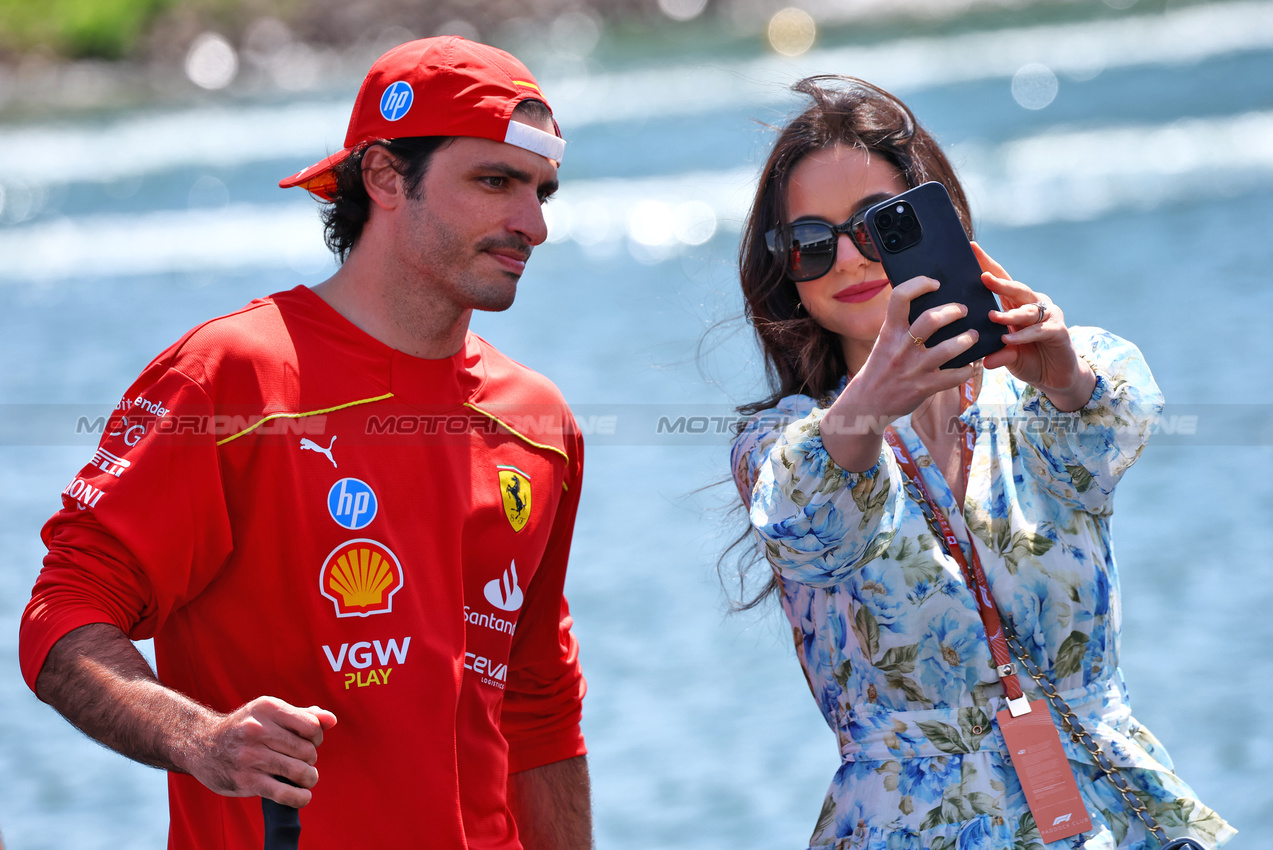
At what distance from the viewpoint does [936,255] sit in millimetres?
2256

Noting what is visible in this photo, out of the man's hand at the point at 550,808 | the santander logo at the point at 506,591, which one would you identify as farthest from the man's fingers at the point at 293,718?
the man's hand at the point at 550,808

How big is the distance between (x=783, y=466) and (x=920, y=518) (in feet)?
1.17

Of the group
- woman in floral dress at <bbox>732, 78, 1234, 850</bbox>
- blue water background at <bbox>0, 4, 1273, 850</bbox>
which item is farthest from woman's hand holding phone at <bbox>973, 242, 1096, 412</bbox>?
blue water background at <bbox>0, 4, 1273, 850</bbox>

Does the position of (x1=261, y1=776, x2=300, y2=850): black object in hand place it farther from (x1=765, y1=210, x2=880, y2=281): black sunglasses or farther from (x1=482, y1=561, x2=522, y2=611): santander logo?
(x1=765, y1=210, x2=880, y2=281): black sunglasses

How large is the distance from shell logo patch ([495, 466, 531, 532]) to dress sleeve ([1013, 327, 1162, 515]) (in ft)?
3.49

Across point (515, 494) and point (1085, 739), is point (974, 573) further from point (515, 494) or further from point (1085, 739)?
point (515, 494)

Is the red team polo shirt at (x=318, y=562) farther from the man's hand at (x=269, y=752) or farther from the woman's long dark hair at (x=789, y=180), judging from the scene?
the woman's long dark hair at (x=789, y=180)

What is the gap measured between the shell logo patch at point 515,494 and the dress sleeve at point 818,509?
73 centimetres

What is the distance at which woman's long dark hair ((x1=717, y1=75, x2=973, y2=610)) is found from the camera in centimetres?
267

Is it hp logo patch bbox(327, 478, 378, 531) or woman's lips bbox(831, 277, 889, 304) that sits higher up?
woman's lips bbox(831, 277, 889, 304)

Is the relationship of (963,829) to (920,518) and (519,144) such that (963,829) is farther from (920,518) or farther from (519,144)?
(519,144)

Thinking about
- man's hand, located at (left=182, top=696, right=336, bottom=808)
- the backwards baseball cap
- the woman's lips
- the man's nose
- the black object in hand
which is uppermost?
the backwards baseball cap

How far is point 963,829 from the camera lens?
2328 mm
